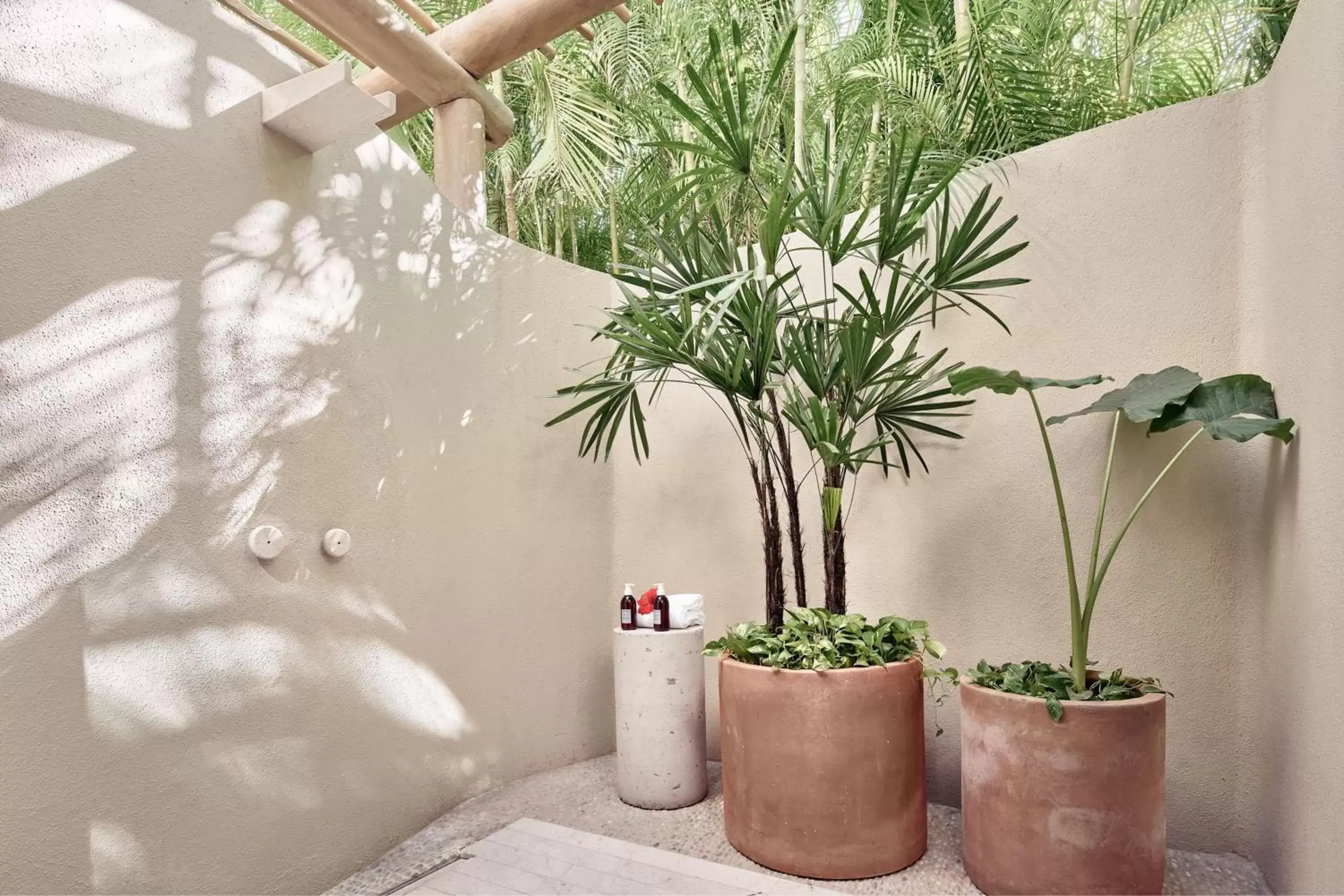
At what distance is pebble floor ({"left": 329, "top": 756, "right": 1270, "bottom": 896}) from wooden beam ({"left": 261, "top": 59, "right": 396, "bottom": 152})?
204 cm

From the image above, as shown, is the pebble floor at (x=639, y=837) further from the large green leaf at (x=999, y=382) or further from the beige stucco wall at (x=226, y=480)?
the large green leaf at (x=999, y=382)

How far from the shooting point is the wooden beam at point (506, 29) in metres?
3.29

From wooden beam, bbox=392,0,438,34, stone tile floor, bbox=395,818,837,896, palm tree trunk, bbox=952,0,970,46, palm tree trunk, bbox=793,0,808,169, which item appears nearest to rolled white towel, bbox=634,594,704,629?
stone tile floor, bbox=395,818,837,896

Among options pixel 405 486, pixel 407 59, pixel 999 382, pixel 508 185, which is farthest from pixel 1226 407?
pixel 508 185

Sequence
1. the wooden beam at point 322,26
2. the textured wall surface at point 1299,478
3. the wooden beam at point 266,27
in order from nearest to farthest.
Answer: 1. the textured wall surface at point 1299,478
2. the wooden beam at point 322,26
3. the wooden beam at point 266,27

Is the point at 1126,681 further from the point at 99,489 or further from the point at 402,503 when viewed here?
the point at 99,489

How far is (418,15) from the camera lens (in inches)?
142

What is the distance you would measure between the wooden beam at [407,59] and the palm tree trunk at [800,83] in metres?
1.22

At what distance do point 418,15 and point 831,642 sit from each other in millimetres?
3159

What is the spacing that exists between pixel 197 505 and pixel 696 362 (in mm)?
1356

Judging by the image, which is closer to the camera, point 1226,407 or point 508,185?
point 1226,407

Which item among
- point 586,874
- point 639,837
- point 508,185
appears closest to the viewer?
point 586,874

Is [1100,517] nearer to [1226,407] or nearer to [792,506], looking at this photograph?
[1226,407]

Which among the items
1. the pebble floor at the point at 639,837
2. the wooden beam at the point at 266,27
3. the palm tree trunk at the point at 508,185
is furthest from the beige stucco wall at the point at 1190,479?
the palm tree trunk at the point at 508,185
